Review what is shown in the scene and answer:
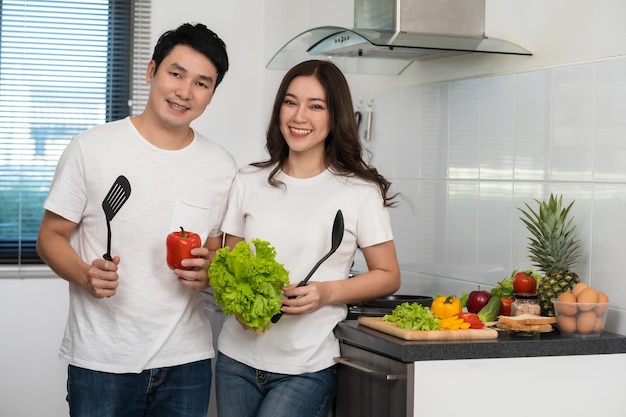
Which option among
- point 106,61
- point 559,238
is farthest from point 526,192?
point 106,61

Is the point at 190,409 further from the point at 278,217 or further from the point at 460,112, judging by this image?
the point at 460,112

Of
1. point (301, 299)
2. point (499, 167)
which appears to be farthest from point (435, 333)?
point (499, 167)

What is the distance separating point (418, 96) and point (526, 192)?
74 centimetres

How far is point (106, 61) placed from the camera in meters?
4.21

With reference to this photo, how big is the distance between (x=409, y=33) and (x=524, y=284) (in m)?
0.83

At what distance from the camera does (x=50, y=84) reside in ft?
13.5

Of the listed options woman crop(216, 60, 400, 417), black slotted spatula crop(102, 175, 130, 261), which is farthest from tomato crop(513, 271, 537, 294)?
black slotted spatula crop(102, 175, 130, 261)

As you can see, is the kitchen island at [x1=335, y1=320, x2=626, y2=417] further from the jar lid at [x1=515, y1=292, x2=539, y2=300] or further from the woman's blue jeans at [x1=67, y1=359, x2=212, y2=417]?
the woman's blue jeans at [x1=67, y1=359, x2=212, y2=417]

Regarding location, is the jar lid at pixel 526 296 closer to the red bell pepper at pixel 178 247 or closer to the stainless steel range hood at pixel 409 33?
the stainless steel range hood at pixel 409 33

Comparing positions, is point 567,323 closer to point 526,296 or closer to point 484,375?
point 526,296

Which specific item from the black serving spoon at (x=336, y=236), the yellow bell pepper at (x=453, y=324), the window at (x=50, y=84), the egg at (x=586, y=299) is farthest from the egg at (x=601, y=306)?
the window at (x=50, y=84)

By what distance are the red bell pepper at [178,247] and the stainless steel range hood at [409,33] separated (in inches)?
34.6

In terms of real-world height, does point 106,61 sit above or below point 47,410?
above

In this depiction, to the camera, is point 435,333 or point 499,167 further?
point 499,167
